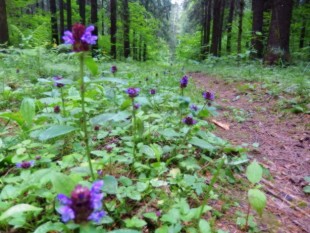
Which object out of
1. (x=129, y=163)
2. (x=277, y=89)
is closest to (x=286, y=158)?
(x=129, y=163)

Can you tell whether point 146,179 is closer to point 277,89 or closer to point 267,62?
point 277,89

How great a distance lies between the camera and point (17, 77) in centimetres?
480

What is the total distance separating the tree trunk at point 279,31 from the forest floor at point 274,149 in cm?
380

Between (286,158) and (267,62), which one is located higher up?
(267,62)

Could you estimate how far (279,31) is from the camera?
8.34 meters

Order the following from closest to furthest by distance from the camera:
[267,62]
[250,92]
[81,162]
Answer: [81,162] < [250,92] < [267,62]

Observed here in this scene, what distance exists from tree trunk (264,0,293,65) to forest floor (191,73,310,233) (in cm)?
380

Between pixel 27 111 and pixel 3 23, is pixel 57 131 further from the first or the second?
pixel 3 23

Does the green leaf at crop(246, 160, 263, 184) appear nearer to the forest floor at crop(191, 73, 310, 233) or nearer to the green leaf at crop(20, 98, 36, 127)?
the forest floor at crop(191, 73, 310, 233)

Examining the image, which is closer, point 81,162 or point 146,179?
point 146,179

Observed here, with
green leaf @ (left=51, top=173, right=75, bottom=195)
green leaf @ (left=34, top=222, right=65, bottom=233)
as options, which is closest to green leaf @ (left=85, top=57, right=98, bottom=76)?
green leaf @ (left=51, top=173, right=75, bottom=195)

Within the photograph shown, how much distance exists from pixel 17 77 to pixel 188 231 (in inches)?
170

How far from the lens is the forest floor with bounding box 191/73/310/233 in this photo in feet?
6.09

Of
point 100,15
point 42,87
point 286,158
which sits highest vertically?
point 100,15
